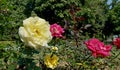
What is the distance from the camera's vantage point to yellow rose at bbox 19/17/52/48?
59.5 inches

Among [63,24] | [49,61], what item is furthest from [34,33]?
[63,24]

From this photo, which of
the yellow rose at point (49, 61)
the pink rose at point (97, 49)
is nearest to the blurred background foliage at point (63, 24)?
the yellow rose at point (49, 61)

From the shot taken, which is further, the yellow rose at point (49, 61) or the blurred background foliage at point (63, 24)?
the blurred background foliage at point (63, 24)

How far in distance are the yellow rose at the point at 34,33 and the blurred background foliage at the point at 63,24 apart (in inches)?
4.8

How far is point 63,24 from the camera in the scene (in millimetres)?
10547

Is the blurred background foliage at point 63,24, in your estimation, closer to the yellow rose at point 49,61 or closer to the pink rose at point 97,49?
the yellow rose at point 49,61

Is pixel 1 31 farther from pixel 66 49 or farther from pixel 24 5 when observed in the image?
pixel 24 5

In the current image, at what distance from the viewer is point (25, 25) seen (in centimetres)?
154

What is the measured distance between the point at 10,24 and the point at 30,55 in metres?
2.10

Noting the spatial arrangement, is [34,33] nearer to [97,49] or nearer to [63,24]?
[97,49]

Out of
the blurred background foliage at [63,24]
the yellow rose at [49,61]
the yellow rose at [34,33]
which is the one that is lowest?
the blurred background foliage at [63,24]

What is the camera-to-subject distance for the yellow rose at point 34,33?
59.5 inches

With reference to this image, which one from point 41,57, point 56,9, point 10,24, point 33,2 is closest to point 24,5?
point 33,2

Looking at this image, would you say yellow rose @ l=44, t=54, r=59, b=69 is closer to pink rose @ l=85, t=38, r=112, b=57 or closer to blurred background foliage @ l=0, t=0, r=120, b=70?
blurred background foliage @ l=0, t=0, r=120, b=70
